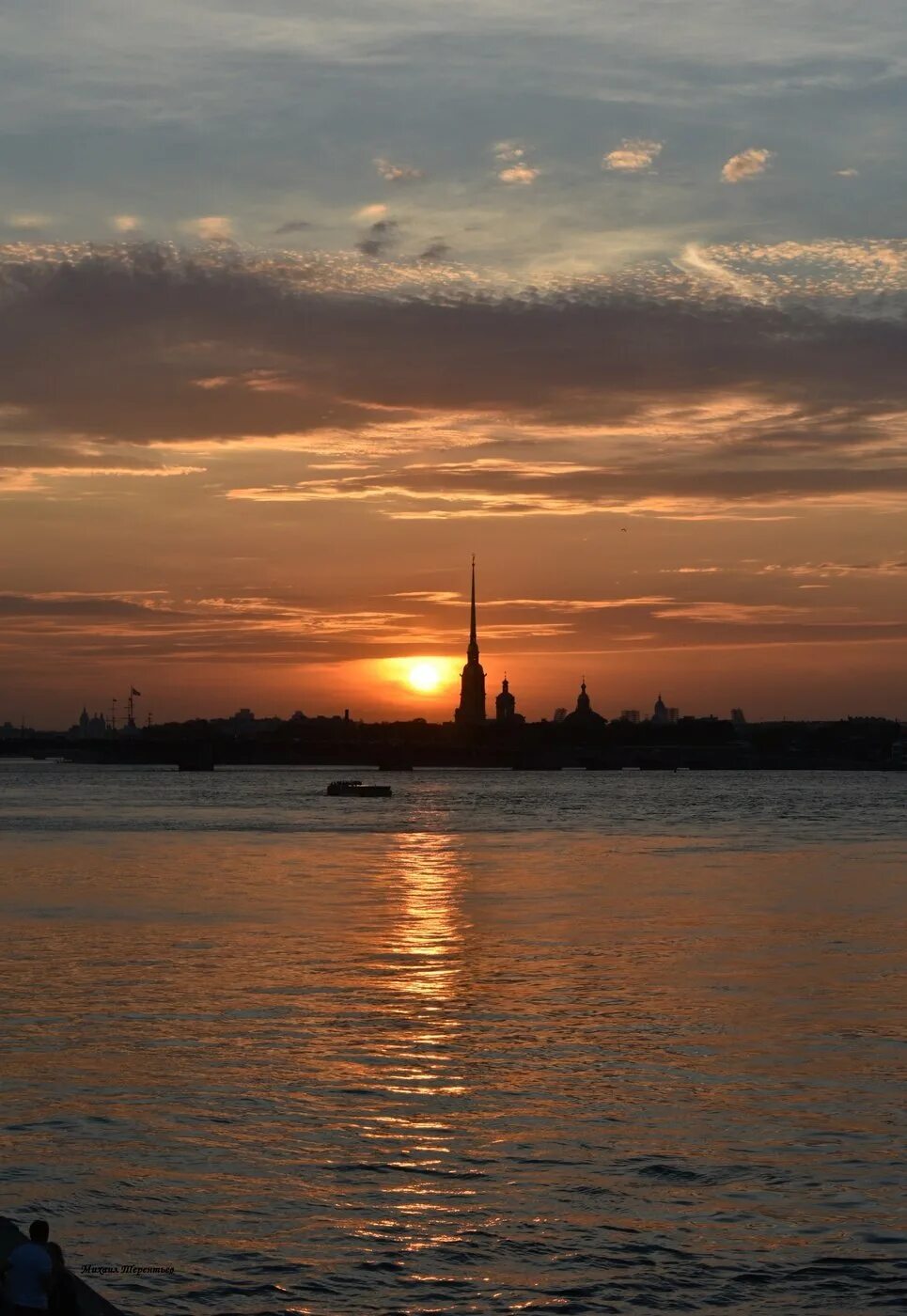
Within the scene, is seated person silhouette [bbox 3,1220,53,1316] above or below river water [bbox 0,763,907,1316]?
above

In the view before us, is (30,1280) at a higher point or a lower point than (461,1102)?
higher

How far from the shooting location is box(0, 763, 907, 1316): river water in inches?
846

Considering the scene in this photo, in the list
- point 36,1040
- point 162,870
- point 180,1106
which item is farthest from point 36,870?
point 180,1106

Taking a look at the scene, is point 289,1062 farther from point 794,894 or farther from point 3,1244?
point 794,894

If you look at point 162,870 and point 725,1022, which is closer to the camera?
point 725,1022

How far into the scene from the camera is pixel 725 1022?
39.0 meters

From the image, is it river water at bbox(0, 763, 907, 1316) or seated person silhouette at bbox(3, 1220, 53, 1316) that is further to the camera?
river water at bbox(0, 763, 907, 1316)

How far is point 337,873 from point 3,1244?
67874mm

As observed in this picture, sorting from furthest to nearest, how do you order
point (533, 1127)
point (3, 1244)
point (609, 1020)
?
point (609, 1020) → point (533, 1127) → point (3, 1244)

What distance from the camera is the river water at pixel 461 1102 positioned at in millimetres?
21500

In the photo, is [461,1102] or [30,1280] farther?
[461,1102]

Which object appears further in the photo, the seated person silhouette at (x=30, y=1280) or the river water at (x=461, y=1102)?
the river water at (x=461, y=1102)

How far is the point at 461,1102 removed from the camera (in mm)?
30156

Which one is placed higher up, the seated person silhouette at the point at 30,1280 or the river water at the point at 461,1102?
the seated person silhouette at the point at 30,1280
